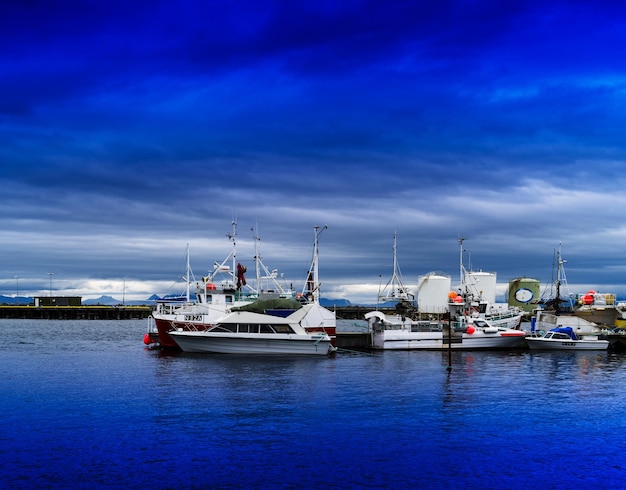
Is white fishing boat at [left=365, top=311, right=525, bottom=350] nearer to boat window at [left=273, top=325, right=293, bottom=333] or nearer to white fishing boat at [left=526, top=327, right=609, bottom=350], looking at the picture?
white fishing boat at [left=526, top=327, right=609, bottom=350]

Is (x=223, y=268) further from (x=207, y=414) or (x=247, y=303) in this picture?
(x=207, y=414)

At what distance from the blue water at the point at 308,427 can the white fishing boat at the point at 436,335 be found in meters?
25.3

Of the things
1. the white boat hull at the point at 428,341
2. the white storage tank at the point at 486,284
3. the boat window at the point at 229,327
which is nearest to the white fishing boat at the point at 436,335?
the white boat hull at the point at 428,341

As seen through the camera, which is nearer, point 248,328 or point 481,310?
point 248,328

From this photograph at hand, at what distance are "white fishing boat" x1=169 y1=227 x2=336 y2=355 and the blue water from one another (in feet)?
25.5

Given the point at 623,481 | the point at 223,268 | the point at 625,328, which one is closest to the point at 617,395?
the point at 623,481

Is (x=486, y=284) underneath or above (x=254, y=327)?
above

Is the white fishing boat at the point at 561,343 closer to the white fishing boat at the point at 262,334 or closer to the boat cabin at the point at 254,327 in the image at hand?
the white fishing boat at the point at 262,334

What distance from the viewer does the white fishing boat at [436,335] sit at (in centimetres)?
11006

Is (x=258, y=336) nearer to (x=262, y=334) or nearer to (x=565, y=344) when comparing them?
(x=262, y=334)

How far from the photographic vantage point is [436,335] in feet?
363

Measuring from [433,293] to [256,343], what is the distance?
51.6 meters

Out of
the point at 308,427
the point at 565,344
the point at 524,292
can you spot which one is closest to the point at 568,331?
the point at 565,344

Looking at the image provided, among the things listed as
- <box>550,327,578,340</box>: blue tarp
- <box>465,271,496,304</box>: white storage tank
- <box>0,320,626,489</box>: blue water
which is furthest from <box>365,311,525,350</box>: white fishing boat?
<box>465,271,496,304</box>: white storage tank
